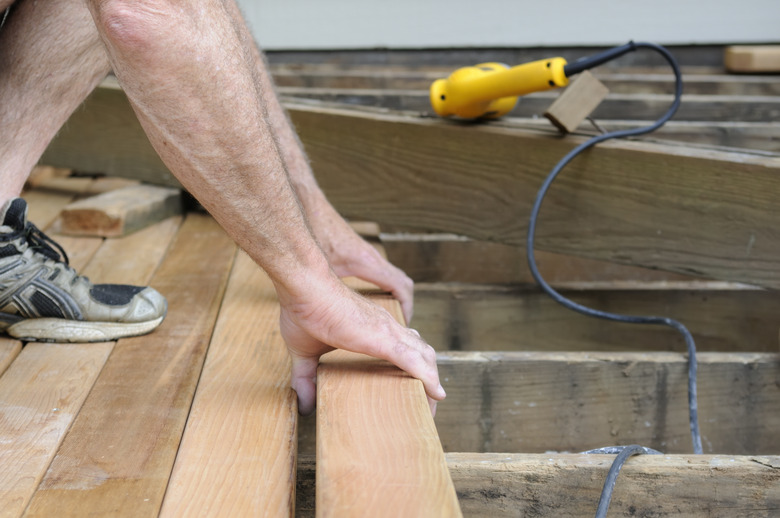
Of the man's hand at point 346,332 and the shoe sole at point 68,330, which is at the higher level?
the man's hand at point 346,332

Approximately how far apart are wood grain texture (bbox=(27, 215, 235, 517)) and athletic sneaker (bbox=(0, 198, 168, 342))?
5 centimetres

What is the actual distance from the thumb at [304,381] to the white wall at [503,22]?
2.63 meters

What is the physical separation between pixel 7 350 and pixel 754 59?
3.00 m

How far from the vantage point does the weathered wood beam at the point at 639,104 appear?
2.74 m

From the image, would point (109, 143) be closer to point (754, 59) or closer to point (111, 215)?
point (111, 215)

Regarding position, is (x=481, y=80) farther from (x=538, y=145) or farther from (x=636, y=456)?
(x=636, y=456)

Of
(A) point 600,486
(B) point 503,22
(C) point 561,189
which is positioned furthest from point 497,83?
(B) point 503,22

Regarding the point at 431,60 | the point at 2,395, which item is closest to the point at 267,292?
the point at 2,395

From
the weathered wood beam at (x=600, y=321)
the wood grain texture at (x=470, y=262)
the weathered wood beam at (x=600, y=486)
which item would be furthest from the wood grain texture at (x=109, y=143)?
the weathered wood beam at (x=600, y=486)

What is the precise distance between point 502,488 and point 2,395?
825 millimetres

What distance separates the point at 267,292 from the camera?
177cm

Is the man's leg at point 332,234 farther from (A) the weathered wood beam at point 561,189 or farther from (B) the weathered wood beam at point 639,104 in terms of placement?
(B) the weathered wood beam at point 639,104

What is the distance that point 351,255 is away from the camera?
1.68 m

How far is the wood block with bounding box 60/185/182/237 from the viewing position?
7.25 ft
